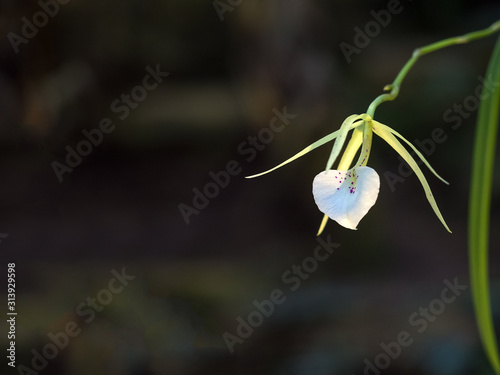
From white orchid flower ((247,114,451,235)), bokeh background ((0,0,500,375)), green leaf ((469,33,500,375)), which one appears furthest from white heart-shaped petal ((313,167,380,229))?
bokeh background ((0,0,500,375))

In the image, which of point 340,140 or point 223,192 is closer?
point 340,140

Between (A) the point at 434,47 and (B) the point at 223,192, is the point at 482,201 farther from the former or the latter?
(B) the point at 223,192

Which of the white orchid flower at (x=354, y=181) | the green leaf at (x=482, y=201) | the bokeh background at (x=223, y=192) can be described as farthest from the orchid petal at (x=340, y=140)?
the bokeh background at (x=223, y=192)

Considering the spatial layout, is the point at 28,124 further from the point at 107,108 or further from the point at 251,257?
the point at 251,257

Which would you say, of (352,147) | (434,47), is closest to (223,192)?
(352,147)

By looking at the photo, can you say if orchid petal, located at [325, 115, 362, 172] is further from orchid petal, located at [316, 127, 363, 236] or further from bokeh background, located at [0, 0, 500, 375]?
bokeh background, located at [0, 0, 500, 375]

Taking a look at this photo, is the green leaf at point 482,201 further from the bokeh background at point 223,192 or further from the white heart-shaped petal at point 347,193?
the bokeh background at point 223,192

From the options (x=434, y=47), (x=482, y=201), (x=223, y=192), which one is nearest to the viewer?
(x=434, y=47)
